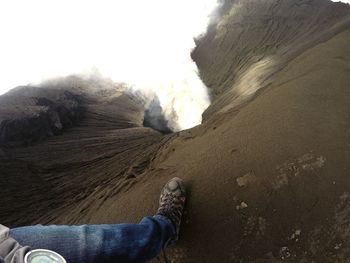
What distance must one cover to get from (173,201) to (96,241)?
3.68 feet

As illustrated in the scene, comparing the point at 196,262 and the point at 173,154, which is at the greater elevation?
the point at 173,154

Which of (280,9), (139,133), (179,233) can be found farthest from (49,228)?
(280,9)

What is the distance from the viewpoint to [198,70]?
647 inches

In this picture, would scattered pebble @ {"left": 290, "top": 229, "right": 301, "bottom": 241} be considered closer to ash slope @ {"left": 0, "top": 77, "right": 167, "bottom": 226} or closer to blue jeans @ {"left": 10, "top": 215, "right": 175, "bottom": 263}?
blue jeans @ {"left": 10, "top": 215, "right": 175, "bottom": 263}

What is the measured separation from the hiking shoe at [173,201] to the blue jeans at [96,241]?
417mm

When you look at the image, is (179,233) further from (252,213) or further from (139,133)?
(139,133)

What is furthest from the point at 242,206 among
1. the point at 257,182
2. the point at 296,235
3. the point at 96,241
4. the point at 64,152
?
the point at 64,152

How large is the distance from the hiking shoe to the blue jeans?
1.37 feet

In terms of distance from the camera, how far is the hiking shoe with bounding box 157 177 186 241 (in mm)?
3312

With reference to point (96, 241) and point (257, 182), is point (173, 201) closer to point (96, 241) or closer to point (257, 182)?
point (257, 182)

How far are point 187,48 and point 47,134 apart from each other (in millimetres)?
10184

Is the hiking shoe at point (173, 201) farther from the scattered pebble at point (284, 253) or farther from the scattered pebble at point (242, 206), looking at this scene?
the scattered pebble at point (284, 253)

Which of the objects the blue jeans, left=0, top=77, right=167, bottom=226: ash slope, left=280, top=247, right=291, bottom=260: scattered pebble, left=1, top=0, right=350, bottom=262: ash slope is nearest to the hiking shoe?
left=1, top=0, right=350, bottom=262: ash slope

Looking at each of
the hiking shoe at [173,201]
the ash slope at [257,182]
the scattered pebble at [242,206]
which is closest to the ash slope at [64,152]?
the ash slope at [257,182]
